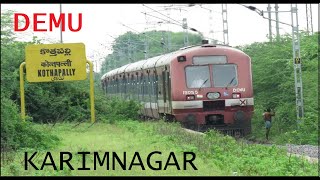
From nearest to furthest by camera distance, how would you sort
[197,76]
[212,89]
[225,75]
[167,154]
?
1. [167,154]
2. [212,89]
3. [197,76]
4. [225,75]

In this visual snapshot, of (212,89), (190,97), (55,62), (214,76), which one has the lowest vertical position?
(190,97)

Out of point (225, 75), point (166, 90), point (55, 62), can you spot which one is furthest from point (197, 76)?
point (55, 62)

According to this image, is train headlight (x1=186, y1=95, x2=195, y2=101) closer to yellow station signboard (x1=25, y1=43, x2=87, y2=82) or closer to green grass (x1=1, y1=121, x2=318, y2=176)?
green grass (x1=1, y1=121, x2=318, y2=176)

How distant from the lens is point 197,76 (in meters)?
22.8

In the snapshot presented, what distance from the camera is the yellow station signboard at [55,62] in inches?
747

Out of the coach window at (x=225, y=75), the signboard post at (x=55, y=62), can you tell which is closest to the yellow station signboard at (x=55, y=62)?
the signboard post at (x=55, y=62)

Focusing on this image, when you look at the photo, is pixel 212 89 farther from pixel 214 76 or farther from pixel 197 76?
pixel 197 76

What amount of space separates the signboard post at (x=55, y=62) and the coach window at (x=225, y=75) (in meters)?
4.96

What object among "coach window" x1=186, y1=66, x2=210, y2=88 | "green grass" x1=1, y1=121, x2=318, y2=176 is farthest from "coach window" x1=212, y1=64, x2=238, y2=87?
"green grass" x1=1, y1=121, x2=318, y2=176

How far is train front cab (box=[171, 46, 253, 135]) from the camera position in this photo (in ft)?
73.8

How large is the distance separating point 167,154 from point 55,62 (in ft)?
22.4

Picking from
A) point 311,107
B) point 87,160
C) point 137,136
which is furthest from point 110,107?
point 87,160

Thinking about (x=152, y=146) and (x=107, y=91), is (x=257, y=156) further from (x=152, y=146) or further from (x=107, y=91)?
(x=107, y=91)

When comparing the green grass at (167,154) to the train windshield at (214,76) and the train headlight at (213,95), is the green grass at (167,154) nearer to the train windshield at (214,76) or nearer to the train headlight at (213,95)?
the train headlight at (213,95)
